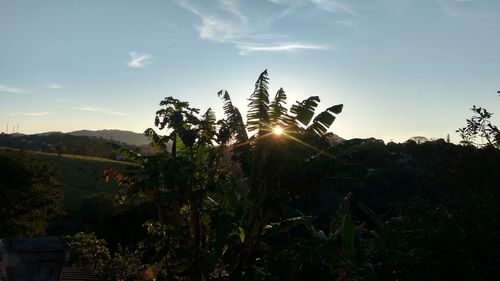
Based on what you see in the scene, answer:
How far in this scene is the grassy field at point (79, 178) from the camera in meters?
59.6

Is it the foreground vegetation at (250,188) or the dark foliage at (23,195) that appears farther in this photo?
the dark foliage at (23,195)

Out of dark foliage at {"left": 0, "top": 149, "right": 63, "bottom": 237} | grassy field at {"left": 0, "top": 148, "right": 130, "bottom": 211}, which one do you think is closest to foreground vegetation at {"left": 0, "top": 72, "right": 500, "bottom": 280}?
dark foliage at {"left": 0, "top": 149, "right": 63, "bottom": 237}

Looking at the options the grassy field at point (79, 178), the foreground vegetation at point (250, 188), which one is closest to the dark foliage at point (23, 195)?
the grassy field at point (79, 178)

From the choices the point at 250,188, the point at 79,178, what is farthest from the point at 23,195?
the point at 79,178

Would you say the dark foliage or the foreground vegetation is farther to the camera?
the dark foliage

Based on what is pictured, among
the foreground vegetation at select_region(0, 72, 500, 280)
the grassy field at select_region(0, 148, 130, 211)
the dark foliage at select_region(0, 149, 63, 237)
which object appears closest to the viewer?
the foreground vegetation at select_region(0, 72, 500, 280)

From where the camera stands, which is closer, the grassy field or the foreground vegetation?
the foreground vegetation

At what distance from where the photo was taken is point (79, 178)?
71.1 meters

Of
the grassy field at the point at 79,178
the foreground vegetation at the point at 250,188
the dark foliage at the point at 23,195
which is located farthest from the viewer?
the grassy field at the point at 79,178

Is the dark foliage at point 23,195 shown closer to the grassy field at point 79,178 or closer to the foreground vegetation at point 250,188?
the grassy field at point 79,178

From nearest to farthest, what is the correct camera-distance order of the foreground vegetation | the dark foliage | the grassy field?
the foreground vegetation → the dark foliage → the grassy field

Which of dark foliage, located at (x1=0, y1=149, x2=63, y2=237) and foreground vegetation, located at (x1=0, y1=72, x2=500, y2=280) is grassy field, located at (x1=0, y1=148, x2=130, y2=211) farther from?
foreground vegetation, located at (x1=0, y1=72, x2=500, y2=280)

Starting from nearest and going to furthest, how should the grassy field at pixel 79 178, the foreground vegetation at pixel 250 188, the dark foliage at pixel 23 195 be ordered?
1. the foreground vegetation at pixel 250 188
2. the dark foliage at pixel 23 195
3. the grassy field at pixel 79 178

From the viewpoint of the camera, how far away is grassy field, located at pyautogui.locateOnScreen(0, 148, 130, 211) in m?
59.6
